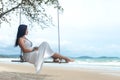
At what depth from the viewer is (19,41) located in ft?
29.7

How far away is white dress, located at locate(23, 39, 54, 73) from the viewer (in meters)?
8.47

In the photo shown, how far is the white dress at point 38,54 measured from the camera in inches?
333

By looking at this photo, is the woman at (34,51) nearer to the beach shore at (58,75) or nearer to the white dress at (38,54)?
the white dress at (38,54)

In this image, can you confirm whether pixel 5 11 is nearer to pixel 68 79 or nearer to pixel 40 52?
pixel 68 79

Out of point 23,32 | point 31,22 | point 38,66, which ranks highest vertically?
point 31,22

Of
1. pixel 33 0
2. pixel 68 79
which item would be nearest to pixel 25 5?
pixel 33 0

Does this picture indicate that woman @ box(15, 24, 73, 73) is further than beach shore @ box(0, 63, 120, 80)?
No

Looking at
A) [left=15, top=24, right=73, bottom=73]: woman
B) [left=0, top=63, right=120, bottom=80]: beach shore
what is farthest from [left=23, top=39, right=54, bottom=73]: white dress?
[left=0, top=63, right=120, bottom=80]: beach shore

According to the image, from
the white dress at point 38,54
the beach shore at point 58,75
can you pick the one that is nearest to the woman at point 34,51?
the white dress at point 38,54

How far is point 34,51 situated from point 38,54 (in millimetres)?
300

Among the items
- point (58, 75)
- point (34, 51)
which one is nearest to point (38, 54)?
point (34, 51)

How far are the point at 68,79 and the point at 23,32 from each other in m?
13.4

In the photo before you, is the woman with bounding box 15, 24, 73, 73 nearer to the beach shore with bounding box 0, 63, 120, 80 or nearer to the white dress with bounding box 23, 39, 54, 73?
the white dress with bounding box 23, 39, 54, 73

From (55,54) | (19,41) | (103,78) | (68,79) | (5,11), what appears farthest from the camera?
(103,78)
